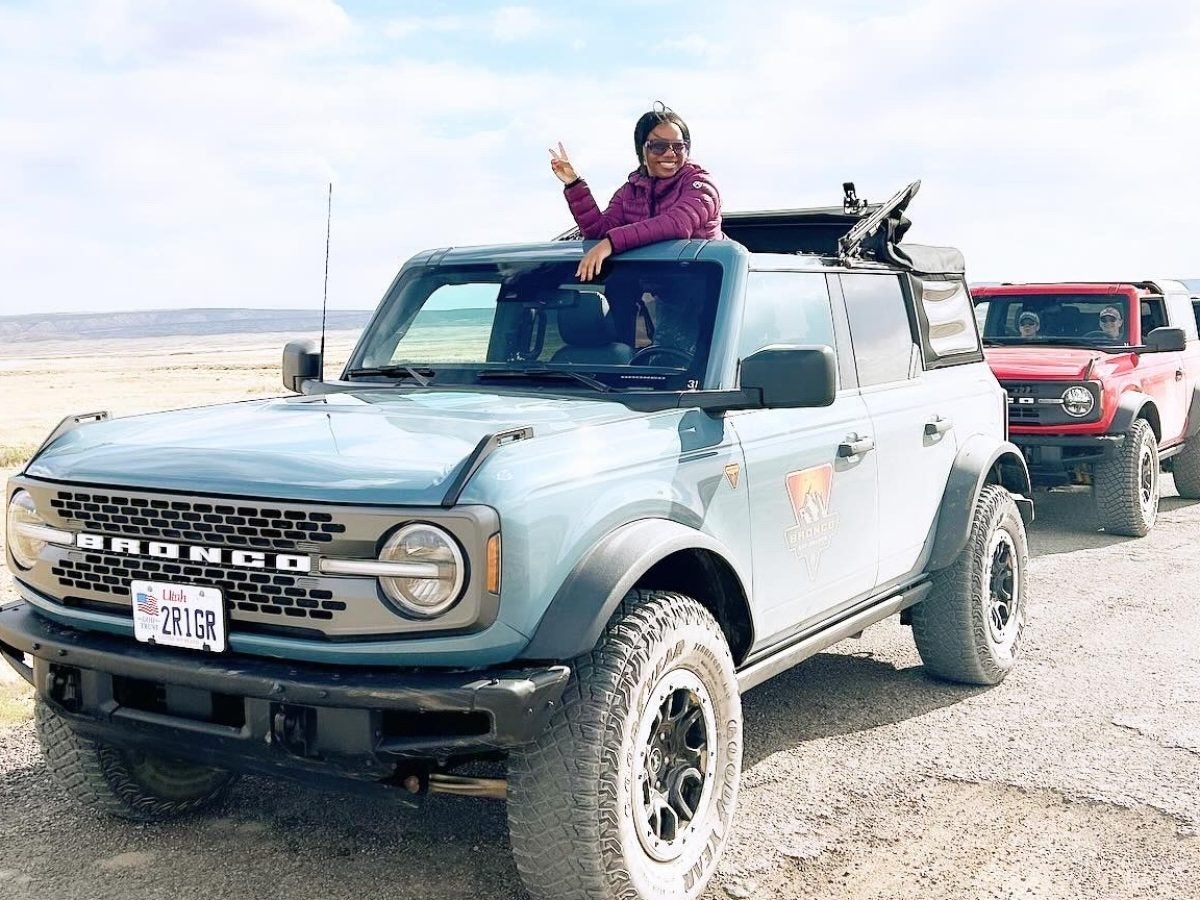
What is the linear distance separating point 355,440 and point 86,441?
91 centimetres

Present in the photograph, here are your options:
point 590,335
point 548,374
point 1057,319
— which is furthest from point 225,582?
point 1057,319

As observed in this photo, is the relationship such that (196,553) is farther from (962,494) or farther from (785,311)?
(962,494)

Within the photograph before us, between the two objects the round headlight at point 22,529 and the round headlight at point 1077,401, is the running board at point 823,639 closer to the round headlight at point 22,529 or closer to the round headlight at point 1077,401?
the round headlight at point 22,529

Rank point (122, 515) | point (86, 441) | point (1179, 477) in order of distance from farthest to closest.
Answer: point (1179, 477), point (86, 441), point (122, 515)

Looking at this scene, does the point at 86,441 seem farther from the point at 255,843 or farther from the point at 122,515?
the point at 255,843

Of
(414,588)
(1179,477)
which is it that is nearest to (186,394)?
(1179,477)

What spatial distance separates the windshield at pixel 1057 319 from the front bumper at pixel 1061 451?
125cm

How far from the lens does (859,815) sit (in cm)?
425

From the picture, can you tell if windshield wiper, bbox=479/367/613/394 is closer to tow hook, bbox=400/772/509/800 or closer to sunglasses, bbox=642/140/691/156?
sunglasses, bbox=642/140/691/156

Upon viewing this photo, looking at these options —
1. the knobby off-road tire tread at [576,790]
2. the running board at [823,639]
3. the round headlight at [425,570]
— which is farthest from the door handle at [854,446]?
the round headlight at [425,570]

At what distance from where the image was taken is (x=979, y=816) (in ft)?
13.9

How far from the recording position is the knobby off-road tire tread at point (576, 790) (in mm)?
3180

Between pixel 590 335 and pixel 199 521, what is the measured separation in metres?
1.64

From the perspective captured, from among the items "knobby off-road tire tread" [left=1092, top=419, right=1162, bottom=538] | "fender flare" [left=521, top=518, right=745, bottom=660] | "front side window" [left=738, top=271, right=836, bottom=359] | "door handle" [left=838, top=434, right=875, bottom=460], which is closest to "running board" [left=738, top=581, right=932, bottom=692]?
"door handle" [left=838, top=434, right=875, bottom=460]
